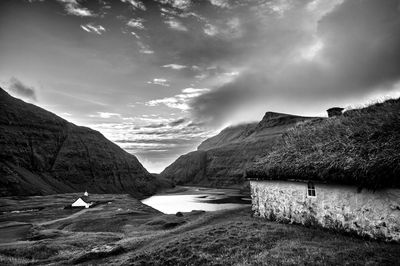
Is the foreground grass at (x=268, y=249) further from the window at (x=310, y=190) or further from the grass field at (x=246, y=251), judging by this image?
the window at (x=310, y=190)

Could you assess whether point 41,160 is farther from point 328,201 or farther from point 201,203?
point 328,201

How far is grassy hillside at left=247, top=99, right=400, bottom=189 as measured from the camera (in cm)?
1353

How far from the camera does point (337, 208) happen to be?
52.3 feet

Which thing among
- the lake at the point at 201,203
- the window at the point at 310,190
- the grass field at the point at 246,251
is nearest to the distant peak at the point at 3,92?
the lake at the point at 201,203

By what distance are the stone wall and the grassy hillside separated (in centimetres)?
72

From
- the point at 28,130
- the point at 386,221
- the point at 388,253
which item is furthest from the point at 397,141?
the point at 28,130

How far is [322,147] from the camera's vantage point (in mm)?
18641

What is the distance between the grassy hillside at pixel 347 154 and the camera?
533 inches

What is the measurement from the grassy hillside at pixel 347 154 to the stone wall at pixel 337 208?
725 mm

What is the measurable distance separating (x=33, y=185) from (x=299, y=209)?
148 m

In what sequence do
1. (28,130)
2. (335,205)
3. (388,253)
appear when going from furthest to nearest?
(28,130), (335,205), (388,253)

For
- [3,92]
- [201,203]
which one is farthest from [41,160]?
[201,203]

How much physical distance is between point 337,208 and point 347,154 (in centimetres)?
346

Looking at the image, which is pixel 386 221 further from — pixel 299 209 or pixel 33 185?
pixel 33 185
